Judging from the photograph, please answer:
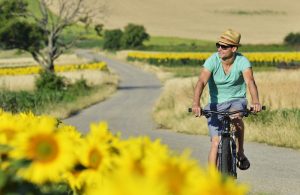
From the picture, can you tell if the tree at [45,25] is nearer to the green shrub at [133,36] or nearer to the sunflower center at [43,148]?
the sunflower center at [43,148]

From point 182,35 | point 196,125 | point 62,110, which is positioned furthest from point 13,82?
point 182,35

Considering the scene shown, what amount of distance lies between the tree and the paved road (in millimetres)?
4944

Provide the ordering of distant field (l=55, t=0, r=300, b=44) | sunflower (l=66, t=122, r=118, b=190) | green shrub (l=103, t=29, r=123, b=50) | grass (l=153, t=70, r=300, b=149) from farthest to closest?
distant field (l=55, t=0, r=300, b=44) → green shrub (l=103, t=29, r=123, b=50) → grass (l=153, t=70, r=300, b=149) → sunflower (l=66, t=122, r=118, b=190)

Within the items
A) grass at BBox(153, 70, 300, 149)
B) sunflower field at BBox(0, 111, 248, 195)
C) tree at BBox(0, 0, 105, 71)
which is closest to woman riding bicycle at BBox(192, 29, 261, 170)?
sunflower field at BBox(0, 111, 248, 195)

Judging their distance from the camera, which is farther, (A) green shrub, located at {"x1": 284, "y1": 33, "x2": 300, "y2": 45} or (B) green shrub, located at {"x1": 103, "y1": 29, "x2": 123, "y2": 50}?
(B) green shrub, located at {"x1": 103, "y1": 29, "x2": 123, "y2": 50}

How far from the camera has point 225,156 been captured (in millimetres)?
7715

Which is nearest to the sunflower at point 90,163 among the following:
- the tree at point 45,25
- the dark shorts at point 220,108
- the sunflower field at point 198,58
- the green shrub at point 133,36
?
the dark shorts at point 220,108

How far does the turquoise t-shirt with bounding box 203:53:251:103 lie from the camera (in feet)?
25.2

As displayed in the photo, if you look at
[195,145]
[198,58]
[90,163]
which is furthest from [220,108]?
[198,58]

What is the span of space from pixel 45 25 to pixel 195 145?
22.3 meters

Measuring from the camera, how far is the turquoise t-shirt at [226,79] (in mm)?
7691

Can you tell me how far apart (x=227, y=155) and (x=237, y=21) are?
10920 cm

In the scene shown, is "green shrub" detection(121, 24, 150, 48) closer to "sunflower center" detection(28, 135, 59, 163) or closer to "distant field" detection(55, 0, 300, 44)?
"distant field" detection(55, 0, 300, 44)

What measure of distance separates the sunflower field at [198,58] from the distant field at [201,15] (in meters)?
31.2
